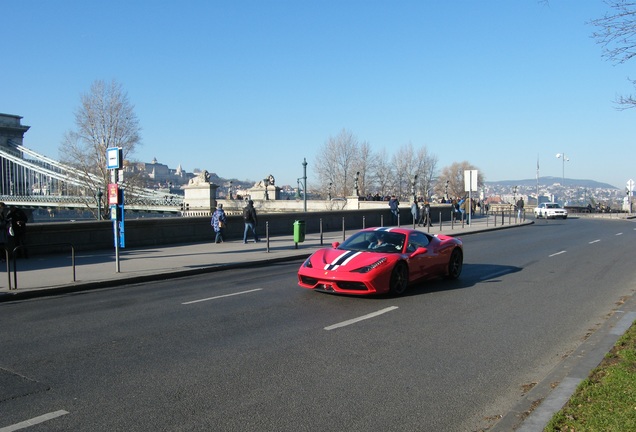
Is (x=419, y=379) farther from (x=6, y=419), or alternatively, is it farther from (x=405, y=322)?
(x=6, y=419)

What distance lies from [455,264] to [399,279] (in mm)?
2626

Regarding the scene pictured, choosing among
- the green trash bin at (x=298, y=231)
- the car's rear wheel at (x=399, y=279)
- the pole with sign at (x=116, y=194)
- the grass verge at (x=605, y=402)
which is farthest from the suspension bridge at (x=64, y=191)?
the grass verge at (x=605, y=402)

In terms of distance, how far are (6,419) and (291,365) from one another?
2771mm

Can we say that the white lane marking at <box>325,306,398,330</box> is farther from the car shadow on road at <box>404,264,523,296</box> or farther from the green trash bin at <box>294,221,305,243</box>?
the green trash bin at <box>294,221,305,243</box>

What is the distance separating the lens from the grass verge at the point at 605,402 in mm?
4180

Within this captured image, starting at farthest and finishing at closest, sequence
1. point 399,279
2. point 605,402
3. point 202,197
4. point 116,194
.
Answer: point 202,197, point 116,194, point 399,279, point 605,402

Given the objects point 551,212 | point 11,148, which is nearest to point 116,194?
point 551,212

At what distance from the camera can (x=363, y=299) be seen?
1020 cm

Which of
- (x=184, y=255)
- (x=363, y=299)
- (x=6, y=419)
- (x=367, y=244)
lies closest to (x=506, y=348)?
(x=363, y=299)

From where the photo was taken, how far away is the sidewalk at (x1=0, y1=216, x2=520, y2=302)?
1141cm

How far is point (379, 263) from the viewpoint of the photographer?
396 inches

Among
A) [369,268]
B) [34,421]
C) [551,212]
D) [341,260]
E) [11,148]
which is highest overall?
[11,148]

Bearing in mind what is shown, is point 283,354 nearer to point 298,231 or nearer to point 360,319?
point 360,319

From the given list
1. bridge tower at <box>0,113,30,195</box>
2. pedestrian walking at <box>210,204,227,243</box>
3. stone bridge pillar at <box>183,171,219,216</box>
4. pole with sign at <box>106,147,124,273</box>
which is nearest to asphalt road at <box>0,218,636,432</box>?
pole with sign at <box>106,147,124,273</box>
